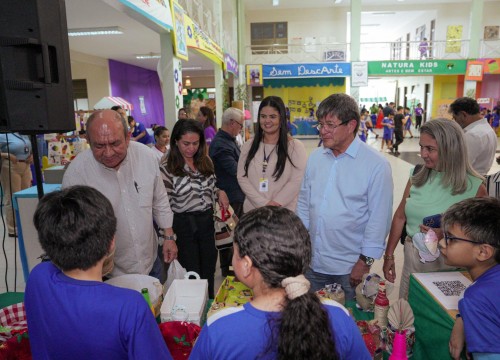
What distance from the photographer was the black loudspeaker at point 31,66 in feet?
5.89

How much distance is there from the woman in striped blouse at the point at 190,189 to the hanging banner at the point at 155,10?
1948 mm

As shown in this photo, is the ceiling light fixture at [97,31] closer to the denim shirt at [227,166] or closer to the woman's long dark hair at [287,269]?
the denim shirt at [227,166]

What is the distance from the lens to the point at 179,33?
552cm

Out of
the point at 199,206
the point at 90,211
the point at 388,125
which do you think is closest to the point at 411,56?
the point at 388,125

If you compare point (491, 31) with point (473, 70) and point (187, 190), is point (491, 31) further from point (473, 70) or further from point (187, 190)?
point (187, 190)

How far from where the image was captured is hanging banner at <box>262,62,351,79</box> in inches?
600

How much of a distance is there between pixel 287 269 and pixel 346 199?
1.10 m

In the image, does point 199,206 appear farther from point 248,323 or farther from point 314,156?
point 248,323

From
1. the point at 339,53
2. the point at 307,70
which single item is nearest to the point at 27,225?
the point at 307,70

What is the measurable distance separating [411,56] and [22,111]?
21931mm

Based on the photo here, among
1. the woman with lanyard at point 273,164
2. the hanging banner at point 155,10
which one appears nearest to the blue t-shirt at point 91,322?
the woman with lanyard at point 273,164

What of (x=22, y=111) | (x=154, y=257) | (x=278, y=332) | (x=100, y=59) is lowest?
(x=154, y=257)

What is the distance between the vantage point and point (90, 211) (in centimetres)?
113

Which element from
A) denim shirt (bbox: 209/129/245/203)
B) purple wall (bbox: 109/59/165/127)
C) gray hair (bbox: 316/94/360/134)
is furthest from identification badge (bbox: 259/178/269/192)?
purple wall (bbox: 109/59/165/127)
